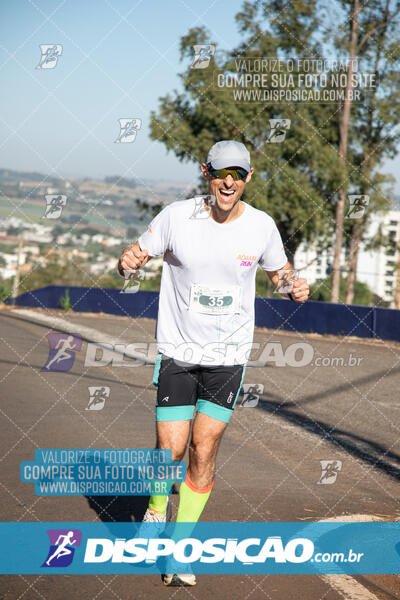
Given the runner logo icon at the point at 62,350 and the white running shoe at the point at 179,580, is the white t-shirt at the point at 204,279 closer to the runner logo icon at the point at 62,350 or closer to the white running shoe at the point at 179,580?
the white running shoe at the point at 179,580

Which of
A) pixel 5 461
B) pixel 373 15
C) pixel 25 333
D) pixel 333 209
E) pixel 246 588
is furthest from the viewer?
pixel 333 209

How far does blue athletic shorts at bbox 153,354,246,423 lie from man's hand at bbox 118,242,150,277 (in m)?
0.51

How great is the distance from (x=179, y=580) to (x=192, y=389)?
96 cm

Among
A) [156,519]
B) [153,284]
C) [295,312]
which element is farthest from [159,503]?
[153,284]

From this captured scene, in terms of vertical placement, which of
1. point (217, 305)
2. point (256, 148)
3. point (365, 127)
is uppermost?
point (365, 127)

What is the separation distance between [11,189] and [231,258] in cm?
1511

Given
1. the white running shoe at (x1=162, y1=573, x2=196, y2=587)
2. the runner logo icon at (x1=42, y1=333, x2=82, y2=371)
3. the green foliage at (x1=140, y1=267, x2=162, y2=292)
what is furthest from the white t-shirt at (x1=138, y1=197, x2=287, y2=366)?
the green foliage at (x1=140, y1=267, x2=162, y2=292)

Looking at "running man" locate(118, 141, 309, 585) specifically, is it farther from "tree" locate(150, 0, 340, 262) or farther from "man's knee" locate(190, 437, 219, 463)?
"tree" locate(150, 0, 340, 262)

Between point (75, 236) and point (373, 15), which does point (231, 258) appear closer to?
point (75, 236)

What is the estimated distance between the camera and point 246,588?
3.86m

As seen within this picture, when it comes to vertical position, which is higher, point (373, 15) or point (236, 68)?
point (373, 15)

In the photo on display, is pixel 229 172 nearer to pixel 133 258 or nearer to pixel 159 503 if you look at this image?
pixel 133 258

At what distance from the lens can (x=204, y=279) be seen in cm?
392


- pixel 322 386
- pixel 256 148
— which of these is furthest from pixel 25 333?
pixel 256 148
